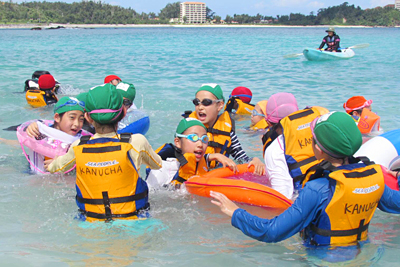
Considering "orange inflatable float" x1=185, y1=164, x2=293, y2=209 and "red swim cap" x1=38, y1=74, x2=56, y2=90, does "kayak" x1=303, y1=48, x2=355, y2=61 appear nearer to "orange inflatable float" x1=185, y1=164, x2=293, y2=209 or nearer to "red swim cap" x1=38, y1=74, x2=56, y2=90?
"red swim cap" x1=38, y1=74, x2=56, y2=90

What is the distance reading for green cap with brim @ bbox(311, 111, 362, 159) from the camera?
2.46m

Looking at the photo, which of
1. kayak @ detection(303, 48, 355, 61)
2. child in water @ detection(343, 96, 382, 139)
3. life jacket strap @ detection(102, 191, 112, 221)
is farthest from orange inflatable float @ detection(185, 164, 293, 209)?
kayak @ detection(303, 48, 355, 61)

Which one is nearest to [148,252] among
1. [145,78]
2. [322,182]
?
[322,182]

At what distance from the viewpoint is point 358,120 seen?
21.1 feet

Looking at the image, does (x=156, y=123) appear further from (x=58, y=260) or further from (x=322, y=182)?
(x=322, y=182)

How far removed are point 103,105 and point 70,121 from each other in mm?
1819

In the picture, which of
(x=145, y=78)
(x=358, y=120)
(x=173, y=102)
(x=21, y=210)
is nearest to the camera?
(x=21, y=210)

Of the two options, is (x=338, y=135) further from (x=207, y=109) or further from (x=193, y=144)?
(x=207, y=109)

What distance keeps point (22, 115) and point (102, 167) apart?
6.66 metres

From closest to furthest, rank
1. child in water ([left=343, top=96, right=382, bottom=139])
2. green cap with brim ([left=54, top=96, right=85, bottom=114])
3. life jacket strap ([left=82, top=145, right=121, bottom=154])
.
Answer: life jacket strap ([left=82, top=145, right=121, bottom=154]) → green cap with brim ([left=54, top=96, right=85, bottom=114]) → child in water ([left=343, top=96, right=382, bottom=139])

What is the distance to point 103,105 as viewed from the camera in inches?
118

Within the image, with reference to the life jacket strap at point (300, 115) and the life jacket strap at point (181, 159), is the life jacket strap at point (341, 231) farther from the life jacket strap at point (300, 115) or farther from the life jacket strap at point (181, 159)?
the life jacket strap at point (181, 159)

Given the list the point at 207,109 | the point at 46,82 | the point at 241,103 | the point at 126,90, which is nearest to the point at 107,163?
the point at 207,109

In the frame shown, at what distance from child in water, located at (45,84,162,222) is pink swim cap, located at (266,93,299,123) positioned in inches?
52.4
